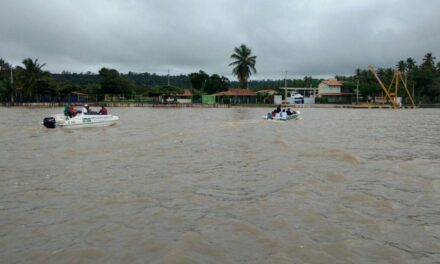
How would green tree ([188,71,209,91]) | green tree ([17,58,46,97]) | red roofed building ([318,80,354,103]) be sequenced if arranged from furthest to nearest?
green tree ([188,71,209,91]) < red roofed building ([318,80,354,103]) < green tree ([17,58,46,97])

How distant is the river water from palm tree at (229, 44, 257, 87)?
74332mm

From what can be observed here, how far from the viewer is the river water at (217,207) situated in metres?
5.99

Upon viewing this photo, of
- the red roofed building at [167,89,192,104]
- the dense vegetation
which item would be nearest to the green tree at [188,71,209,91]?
the dense vegetation

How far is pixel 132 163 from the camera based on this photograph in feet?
44.0

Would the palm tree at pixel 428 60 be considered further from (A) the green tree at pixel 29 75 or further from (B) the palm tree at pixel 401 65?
(A) the green tree at pixel 29 75

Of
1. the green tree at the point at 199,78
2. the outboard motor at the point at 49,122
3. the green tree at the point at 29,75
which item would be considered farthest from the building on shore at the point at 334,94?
the outboard motor at the point at 49,122

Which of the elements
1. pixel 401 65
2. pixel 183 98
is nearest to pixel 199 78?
pixel 183 98

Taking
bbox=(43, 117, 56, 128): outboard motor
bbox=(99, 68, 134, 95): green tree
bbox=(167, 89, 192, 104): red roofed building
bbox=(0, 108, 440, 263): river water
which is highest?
bbox=(99, 68, 134, 95): green tree

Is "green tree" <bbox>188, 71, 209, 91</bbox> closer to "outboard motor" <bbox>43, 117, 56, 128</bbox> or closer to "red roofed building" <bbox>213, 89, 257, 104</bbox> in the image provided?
"red roofed building" <bbox>213, 89, 257, 104</bbox>

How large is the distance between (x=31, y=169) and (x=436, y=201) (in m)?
11.5

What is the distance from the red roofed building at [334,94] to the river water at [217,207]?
82.8 m

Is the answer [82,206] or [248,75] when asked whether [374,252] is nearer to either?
[82,206]

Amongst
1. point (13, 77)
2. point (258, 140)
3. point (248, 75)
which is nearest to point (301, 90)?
point (248, 75)

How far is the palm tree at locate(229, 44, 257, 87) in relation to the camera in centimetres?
8819
